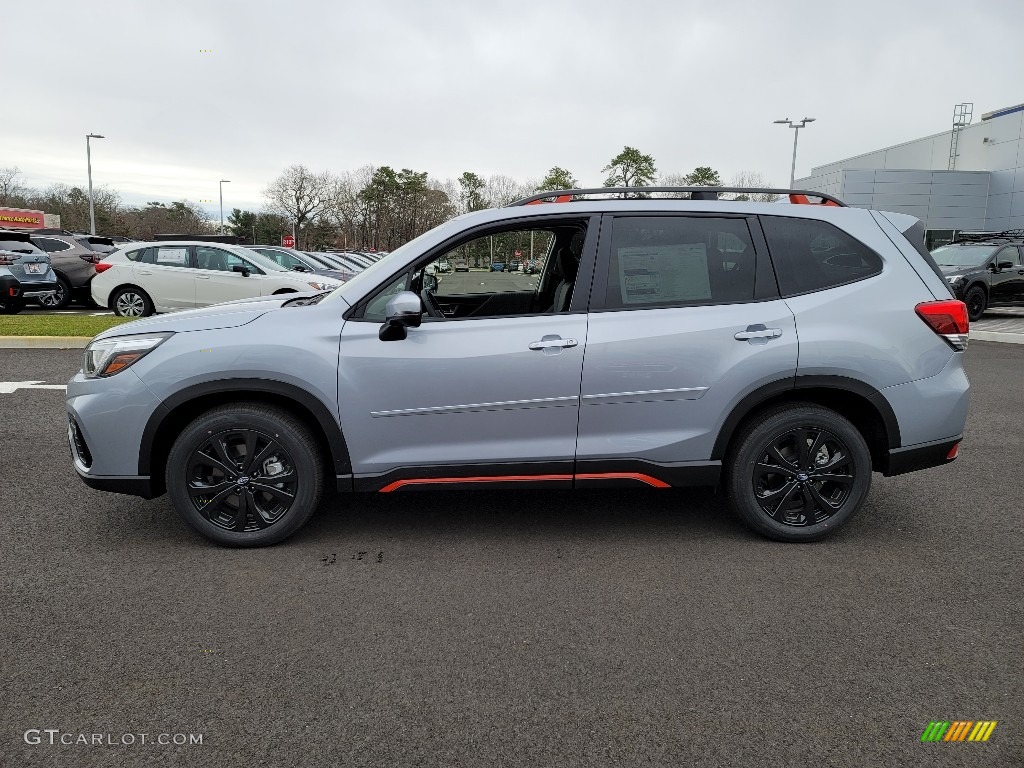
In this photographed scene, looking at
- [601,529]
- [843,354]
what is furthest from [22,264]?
[843,354]

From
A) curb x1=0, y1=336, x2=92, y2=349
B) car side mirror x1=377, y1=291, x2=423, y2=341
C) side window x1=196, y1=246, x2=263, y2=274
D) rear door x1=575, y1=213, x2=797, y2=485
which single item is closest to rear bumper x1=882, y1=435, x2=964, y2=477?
rear door x1=575, y1=213, x2=797, y2=485

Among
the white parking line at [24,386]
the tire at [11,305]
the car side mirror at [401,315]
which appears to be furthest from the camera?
the tire at [11,305]

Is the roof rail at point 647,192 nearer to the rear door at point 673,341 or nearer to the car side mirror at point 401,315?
the rear door at point 673,341

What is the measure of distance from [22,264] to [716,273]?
1537 cm

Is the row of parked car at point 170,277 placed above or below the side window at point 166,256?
below

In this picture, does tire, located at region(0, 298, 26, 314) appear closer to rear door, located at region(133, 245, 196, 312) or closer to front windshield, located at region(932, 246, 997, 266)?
rear door, located at region(133, 245, 196, 312)

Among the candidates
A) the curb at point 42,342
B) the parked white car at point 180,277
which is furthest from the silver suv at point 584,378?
the parked white car at point 180,277

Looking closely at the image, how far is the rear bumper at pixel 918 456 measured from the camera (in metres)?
3.90

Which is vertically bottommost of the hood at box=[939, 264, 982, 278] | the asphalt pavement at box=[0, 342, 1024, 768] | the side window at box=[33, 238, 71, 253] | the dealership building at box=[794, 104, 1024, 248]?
the asphalt pavement at box=[0, 342, 1024, 768]

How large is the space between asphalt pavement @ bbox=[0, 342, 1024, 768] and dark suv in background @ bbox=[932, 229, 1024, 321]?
14529 mm

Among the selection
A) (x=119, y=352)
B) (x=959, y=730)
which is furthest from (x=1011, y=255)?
(x=119, y=352)

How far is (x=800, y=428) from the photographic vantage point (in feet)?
12.5

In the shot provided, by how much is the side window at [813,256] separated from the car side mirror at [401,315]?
187 cm

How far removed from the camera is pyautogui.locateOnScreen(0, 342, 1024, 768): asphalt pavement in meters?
2.35
